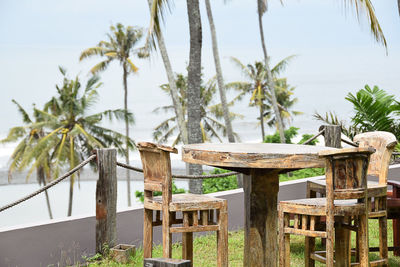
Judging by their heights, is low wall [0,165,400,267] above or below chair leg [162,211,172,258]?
below

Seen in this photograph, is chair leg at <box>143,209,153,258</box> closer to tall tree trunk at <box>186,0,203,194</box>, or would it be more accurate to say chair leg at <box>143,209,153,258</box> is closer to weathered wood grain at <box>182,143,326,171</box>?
weathered wood grain at <box>182,143,326,171</box>

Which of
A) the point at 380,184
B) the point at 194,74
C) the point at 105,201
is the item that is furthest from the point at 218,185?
the point at 380,184

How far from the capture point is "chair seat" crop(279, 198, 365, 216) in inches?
134

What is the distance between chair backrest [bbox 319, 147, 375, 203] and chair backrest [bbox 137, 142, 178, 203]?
0.97 metres

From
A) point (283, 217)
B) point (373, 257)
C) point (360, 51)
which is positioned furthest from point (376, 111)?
point (360, 51)

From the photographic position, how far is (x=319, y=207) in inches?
134

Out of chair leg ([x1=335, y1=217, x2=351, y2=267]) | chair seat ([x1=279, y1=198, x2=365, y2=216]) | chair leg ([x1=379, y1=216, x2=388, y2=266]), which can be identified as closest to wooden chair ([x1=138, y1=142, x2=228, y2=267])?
chair seat ([x1=279, y1=198, x2=365, y2=216])

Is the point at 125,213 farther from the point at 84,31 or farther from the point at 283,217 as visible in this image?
the point at 84,31

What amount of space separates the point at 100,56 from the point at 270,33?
90.8 metres

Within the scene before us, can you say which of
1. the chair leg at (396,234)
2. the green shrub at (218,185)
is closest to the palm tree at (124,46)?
the green shrub at (218,185)

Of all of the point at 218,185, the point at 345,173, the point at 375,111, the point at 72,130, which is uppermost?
the point at 375,111

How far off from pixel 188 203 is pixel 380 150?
5.71 feet

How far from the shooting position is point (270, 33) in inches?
5027

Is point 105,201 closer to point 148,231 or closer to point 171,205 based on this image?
point 148,231
